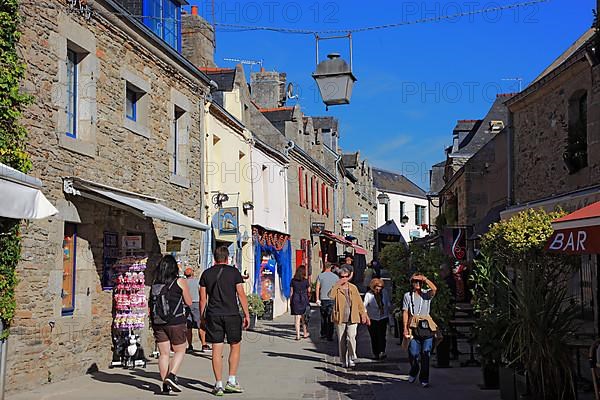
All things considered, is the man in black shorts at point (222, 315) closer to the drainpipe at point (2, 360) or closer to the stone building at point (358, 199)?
the drainpipe at point (2, 360)

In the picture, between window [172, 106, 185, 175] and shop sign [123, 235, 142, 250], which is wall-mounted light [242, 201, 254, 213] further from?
shop sign [123, 235, 142, 250]

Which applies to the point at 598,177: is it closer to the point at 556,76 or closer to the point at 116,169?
the point at 556,76

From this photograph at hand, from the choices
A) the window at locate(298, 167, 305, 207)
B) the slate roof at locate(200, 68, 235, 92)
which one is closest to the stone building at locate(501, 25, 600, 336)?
the slate roof at locate(200, 68, 235, 92)

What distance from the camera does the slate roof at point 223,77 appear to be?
20.2 meters

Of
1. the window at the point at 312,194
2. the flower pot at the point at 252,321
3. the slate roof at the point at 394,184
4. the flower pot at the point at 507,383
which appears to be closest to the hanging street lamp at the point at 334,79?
the flower pot at the point at 507,383

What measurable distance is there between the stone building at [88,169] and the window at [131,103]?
0.06 ft

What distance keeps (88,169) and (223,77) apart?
1035 cm

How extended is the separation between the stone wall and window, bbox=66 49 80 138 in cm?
852

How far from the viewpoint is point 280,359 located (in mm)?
12398

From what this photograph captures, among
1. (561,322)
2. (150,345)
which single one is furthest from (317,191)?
(561,322)

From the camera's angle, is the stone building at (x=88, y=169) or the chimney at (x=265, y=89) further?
the chimney at (x=265, y=89)

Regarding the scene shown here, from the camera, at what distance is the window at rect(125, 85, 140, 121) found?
12.6 metres

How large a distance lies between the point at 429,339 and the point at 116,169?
564 centimetres

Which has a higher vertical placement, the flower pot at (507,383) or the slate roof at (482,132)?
the slate roof at (482,132)
